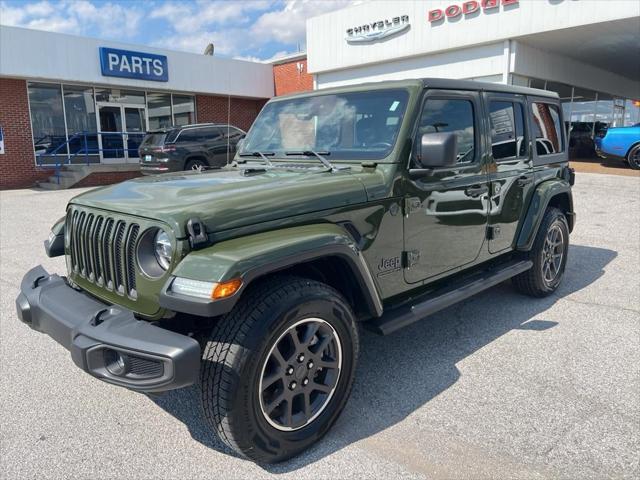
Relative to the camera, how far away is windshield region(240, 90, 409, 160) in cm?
333

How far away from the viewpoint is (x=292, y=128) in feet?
12.6

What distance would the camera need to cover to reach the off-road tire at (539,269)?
185 inches

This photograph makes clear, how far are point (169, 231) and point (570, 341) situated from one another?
3.20 meters

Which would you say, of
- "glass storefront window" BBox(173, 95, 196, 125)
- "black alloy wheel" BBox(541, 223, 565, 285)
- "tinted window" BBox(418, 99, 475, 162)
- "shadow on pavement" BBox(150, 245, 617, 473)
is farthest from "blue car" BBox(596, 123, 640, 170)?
"glass storefront window" BBox(173, 95, 196, 125)

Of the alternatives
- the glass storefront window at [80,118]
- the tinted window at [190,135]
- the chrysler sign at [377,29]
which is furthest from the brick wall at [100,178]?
the chrysler sign at [377,29]

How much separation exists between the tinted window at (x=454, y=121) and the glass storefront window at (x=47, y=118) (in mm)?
16652

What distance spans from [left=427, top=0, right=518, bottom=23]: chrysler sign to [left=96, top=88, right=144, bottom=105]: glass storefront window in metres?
11.0

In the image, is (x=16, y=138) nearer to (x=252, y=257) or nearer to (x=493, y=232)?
(x=493, y=232)

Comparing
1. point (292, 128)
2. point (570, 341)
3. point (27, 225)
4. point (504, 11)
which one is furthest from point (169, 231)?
point (504, 11)

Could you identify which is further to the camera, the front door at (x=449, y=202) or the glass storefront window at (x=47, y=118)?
the glass storefront window at (x=47, y=118)

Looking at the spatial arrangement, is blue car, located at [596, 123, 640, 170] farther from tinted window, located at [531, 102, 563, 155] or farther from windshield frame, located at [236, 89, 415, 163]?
windshield frame, located at [236, 89, 415, 163]

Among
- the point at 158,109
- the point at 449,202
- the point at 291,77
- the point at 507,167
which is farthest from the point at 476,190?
the point at 291,77

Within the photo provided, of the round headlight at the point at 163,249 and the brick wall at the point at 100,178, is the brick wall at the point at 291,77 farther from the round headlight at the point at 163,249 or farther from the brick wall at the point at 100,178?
the round headlight at the point at 163,249

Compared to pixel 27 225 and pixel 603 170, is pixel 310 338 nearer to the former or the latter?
pixel 27 225
